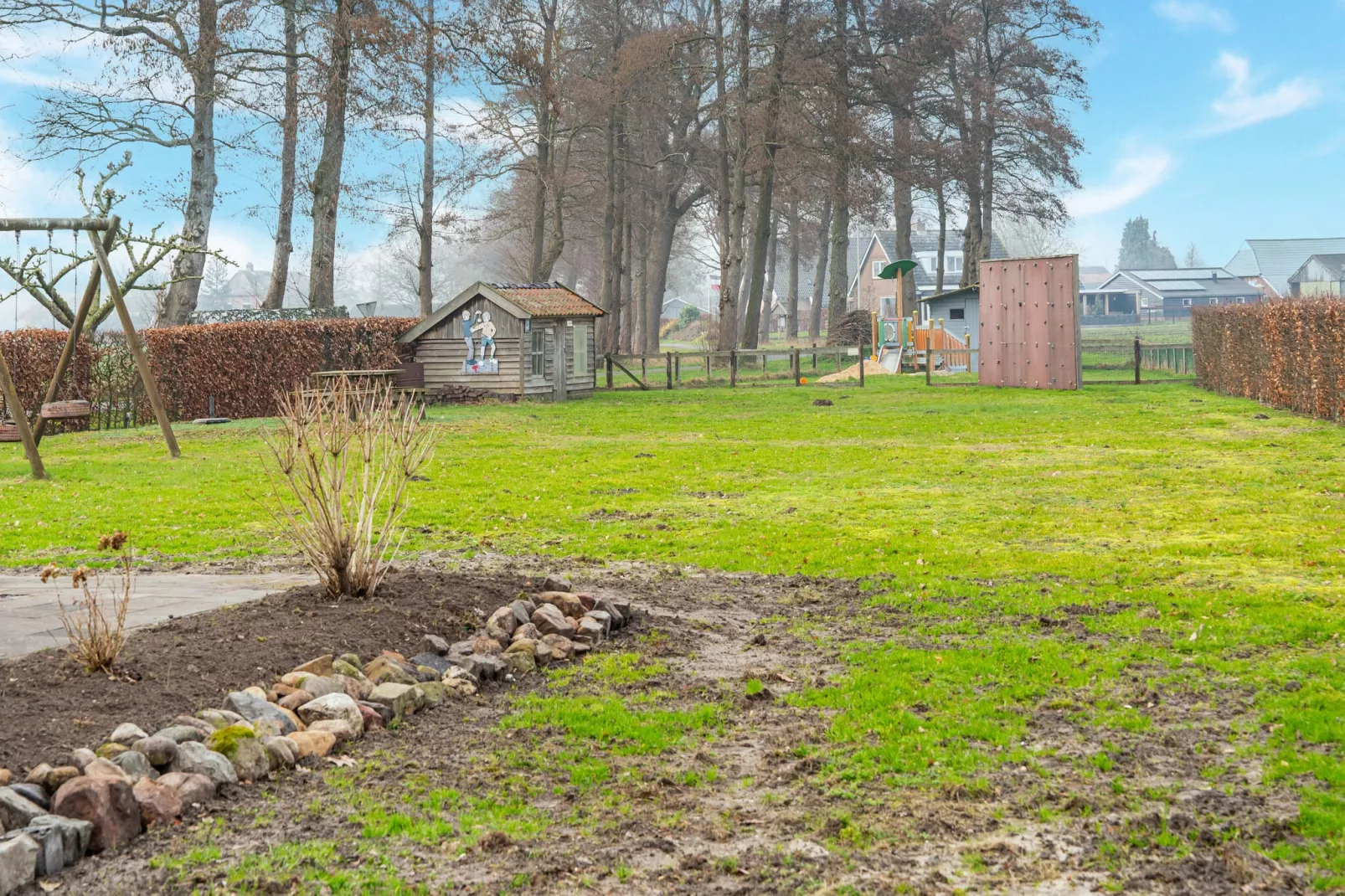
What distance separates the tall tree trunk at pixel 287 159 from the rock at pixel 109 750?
86.7ft

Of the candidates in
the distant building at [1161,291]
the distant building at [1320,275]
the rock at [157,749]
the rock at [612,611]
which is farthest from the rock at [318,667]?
the distant building at [1161,291]

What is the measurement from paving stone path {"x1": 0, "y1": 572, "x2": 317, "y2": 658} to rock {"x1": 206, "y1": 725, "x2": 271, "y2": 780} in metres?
1.97

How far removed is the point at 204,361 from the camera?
26.3 m

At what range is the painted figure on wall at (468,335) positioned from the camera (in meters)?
30.3

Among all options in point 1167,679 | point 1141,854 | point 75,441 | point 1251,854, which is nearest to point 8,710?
point 1141,854

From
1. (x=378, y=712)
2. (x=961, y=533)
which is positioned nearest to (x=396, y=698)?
(x=378, y=712)

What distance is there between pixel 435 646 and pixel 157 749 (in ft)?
6.23

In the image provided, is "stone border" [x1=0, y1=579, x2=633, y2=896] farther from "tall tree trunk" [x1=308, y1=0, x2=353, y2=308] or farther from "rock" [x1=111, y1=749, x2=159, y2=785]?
"tall tree trunk" [x1=308, y1=0, x2=353, y2=308]

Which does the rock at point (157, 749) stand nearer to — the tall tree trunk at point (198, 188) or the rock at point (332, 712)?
the rock at point (332, 712)

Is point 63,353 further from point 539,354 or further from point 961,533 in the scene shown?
point 539,354

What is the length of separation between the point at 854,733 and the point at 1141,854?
57.2 inches

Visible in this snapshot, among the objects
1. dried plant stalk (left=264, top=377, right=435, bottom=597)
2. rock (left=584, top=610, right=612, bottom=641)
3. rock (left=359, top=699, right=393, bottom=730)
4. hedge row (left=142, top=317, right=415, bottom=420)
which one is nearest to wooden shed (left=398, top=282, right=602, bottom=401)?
hedge row (left=142, top=317, right=415, bottom=420)

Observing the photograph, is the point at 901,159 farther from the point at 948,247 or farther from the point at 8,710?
the point at 948,247

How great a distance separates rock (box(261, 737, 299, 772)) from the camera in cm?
501
